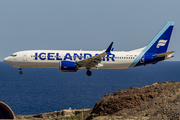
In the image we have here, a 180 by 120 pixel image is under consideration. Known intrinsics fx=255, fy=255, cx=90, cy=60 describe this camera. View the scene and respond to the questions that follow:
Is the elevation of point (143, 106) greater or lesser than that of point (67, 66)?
lesser

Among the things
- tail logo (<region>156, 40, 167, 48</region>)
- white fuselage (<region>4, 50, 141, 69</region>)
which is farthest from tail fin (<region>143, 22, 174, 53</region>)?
white fuselage (<region>4, 50, 141, 69</region>)

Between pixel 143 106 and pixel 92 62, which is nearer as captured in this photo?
pixel 143 106

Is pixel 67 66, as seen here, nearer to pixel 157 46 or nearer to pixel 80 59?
pixel 80 59

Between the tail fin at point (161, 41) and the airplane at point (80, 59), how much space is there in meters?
0.94

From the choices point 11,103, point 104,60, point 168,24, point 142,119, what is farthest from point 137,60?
point 11,103

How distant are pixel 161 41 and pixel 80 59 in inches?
725

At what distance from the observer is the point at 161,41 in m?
54.1

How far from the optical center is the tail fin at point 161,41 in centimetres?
5338

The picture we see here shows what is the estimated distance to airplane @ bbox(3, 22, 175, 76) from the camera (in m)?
46.7

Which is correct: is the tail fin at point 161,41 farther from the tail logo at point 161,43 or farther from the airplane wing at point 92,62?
the airplane wing at point 92,62

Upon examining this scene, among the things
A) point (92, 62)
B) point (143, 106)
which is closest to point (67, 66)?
point (92, 62)

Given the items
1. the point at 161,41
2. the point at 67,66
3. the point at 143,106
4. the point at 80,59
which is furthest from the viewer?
the point at 161,41

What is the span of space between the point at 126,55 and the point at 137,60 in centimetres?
241

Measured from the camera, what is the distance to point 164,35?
2148 inches
